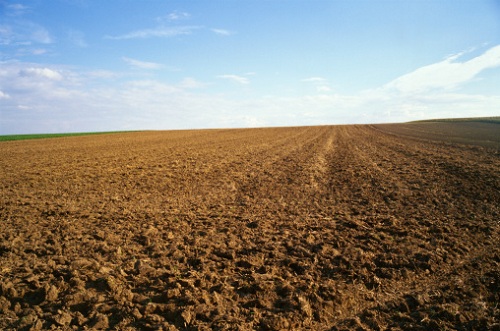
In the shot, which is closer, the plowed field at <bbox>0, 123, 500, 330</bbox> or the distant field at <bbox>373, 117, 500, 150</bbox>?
the plowed field at <bbox>0, 123, 500, 330</bbox>

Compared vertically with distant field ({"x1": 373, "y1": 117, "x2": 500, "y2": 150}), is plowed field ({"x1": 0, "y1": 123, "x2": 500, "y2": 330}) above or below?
below

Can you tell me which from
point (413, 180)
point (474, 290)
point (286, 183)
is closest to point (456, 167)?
point (413, 180)

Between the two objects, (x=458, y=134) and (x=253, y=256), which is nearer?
(x=253, y=256)

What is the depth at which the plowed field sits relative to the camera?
3539 mm

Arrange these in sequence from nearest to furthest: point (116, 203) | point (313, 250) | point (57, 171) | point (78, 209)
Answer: point (313, 250), point (78, 209), point (116, 203), point (57, 171)

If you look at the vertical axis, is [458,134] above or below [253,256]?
above

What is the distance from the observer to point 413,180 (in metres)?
10.2

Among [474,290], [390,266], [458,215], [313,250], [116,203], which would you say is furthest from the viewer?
[116,203]

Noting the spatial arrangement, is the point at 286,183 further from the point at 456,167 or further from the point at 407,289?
the point at 456,167

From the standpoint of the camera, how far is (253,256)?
5.03 meters

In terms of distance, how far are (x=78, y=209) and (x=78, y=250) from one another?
109 inches

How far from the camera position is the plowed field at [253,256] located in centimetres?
354

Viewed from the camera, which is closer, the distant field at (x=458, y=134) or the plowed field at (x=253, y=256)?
the plowed field at (x=253, y=256)

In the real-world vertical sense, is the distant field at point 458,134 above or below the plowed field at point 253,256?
above
